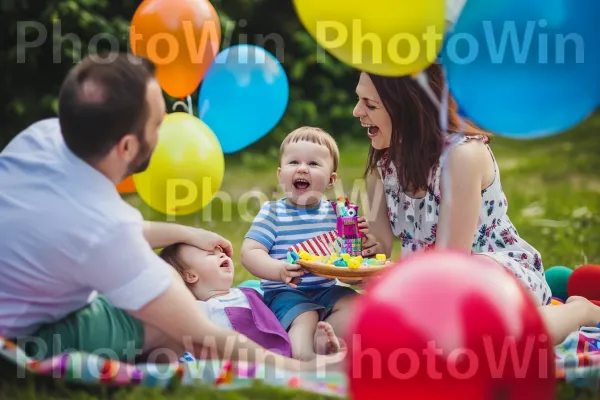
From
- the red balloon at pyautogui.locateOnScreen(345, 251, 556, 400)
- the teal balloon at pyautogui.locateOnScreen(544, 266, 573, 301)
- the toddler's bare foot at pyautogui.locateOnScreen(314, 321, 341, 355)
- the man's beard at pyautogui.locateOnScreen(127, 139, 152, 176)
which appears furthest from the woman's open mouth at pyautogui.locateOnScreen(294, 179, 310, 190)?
the red balloon at pyautogui.locateOnScreen(345, 251, 556, 400)

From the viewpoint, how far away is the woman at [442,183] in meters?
2.72

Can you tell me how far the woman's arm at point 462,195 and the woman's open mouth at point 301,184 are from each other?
0.55m

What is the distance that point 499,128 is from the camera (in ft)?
7.45

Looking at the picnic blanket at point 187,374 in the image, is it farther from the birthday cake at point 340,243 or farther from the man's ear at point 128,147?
the birthday cake at point 340,243

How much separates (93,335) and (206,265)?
1.84 feet

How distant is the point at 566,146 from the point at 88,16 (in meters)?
4.31

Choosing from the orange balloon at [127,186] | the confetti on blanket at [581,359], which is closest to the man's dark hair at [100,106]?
the orange balloon at [127,186]

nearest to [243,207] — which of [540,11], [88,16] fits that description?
[88,16]

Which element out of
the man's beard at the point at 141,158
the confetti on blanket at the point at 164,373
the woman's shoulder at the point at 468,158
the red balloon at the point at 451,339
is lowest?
the confetti on blanket at the point at 164,373

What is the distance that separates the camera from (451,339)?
1744mm

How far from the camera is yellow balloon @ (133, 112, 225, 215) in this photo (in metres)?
3.17

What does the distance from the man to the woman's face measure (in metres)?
0.80

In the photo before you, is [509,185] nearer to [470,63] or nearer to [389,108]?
[389,108]

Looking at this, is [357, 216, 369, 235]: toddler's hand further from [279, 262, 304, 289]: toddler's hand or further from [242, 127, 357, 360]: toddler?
[279, 262, 304, 289]: toddler's hand
